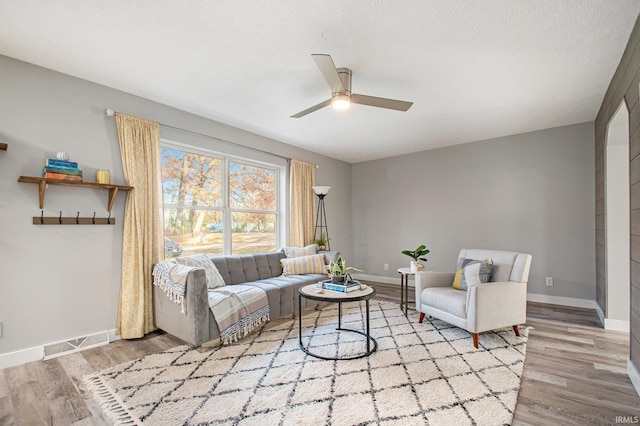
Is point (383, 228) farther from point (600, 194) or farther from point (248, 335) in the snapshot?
point (248, 335)

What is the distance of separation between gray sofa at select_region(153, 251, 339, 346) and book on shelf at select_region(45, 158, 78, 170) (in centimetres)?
141

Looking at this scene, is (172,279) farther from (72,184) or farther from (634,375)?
(634,375)

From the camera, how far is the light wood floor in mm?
1914

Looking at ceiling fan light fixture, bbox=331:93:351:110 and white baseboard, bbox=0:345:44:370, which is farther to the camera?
ceiling fan light fixture, bbox=331:93:351:110

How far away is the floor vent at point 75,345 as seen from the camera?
2736 mm

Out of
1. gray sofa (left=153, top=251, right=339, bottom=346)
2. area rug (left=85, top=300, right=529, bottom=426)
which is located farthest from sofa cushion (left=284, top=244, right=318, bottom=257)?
area rug (left=85, top=300, right=529, bottom=426)

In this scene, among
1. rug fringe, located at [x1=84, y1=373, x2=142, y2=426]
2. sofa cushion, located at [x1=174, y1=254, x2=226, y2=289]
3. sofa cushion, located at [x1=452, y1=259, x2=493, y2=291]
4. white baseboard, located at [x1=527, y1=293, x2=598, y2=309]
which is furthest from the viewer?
white baseboard, located at [x1=527, y1=293, x2=598, y2=309]

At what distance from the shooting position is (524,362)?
2617 millimetres

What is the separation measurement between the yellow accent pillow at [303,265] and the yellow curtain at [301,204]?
0.69m

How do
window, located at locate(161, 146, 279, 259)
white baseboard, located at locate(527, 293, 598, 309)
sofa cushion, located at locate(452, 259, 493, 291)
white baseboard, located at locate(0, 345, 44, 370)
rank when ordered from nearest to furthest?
white baseboard, located at locate(0, 345, 44, 370), sofa cushion, located at locate(452, 259, 493, 291), window, located at locate(161, 146, 279, 259), white baseboard, located at locate(527, 293, 598, 309)

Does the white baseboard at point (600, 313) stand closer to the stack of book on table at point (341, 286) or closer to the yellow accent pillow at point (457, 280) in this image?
the yellow accent pillow at point (457, 280)

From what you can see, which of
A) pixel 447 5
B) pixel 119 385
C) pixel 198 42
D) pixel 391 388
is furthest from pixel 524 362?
pixel 198 42

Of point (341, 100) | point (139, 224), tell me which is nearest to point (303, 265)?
point (139, 224)

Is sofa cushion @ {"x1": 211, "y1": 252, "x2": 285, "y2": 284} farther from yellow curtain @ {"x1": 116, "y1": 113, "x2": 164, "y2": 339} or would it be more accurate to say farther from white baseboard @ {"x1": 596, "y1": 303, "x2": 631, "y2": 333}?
white baseboard @ {"x1": 596, "y1": 303, "x2": 631, "y2": 333}
